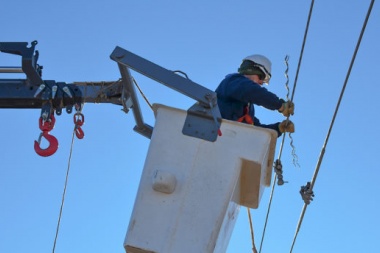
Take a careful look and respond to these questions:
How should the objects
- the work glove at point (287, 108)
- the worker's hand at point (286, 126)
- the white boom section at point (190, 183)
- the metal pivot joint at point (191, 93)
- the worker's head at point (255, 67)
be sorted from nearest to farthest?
the white boom section at point (190, 183) → the metal pivot joint at point (191, 93) → the work glove at point (287, 108) → the worker's hand at point (286, 126) → the worker's head at point (255, 67)

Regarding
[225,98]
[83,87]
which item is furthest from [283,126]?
[83,87]

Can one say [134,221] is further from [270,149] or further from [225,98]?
[225,98]

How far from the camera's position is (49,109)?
6.41 m

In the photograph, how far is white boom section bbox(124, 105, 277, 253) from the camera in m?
4.88

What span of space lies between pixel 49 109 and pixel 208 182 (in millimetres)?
1885

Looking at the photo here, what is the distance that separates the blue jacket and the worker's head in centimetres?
41

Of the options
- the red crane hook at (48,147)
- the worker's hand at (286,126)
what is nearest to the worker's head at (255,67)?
the worker's hand at (286,126)

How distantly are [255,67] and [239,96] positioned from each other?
72cm

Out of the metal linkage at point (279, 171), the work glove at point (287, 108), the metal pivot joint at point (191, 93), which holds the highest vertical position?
the work glove at point (287, 108)

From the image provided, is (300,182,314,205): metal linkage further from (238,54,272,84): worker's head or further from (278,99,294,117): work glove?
(238,54,272,84): worker's head

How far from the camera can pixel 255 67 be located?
6688 millimetres

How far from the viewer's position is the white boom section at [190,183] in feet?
16.0

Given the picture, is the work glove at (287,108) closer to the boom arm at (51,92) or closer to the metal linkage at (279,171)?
the metal linkage at (279,171)

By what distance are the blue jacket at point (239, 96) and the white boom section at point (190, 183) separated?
32.0 inches
